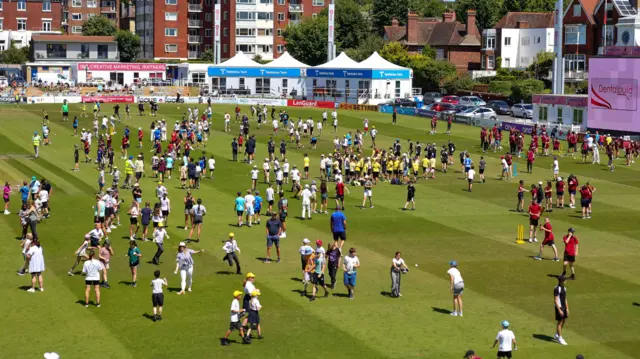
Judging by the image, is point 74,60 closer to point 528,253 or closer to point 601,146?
point 601,146

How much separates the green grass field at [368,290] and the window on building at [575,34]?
64.3 meters

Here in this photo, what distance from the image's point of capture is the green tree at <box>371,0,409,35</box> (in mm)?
155625

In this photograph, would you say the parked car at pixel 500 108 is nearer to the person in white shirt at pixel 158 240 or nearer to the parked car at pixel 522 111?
the parked car at pixel 522 111

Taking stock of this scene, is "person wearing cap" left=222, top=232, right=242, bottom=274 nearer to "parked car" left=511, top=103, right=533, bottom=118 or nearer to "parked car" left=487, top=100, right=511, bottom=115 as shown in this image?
"parked car" left=511, top=103, right=533, bottom=118

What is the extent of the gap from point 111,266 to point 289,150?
32609mm

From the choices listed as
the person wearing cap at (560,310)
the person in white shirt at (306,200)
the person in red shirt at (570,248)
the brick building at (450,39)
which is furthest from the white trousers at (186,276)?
the brick building at (450,39)

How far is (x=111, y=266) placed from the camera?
32469 mm

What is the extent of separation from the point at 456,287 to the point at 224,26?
12192 cm

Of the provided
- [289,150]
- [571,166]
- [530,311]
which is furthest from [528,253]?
[289,150]

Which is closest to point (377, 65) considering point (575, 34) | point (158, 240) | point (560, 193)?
point (575, 34)

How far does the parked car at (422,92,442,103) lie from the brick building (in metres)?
23.2

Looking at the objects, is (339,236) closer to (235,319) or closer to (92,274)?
(92,274)

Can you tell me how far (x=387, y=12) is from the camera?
156 m

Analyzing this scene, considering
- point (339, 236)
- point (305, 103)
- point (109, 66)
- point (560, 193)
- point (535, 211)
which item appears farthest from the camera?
point (109, 66)
